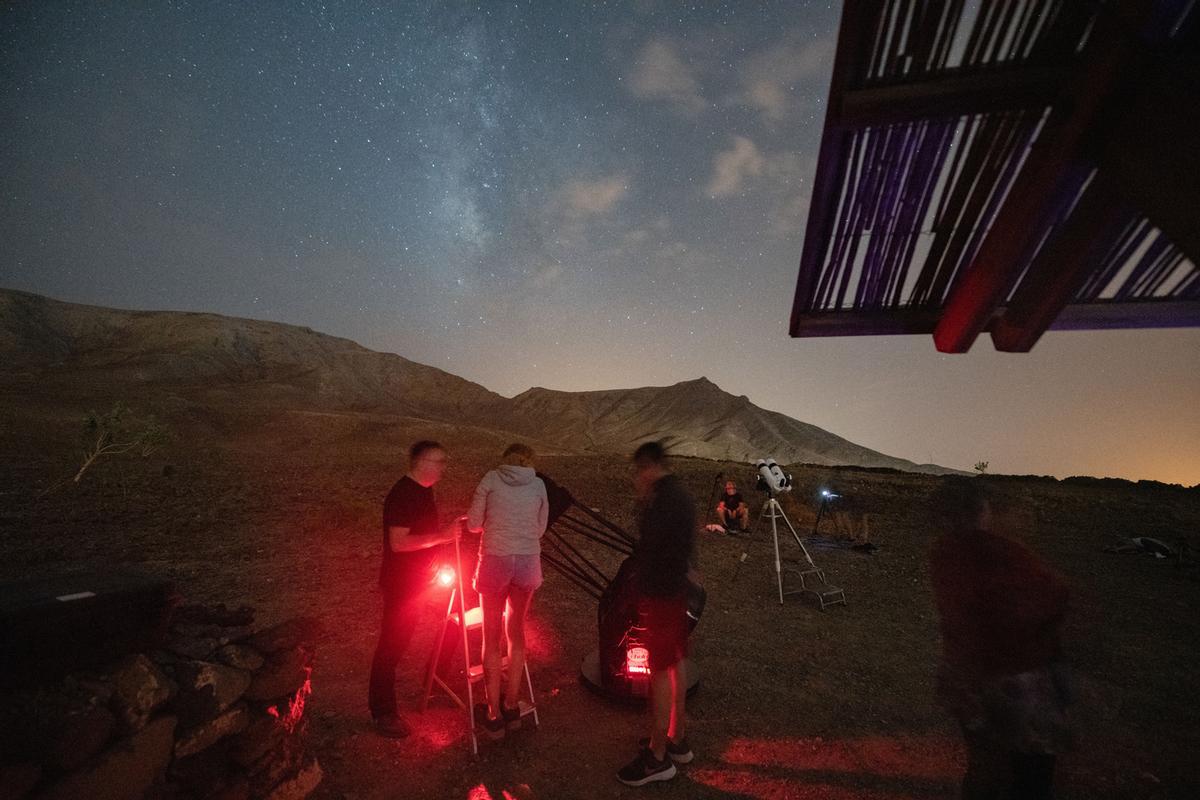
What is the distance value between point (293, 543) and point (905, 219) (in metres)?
12.6

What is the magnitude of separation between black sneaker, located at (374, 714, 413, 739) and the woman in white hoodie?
0.71m

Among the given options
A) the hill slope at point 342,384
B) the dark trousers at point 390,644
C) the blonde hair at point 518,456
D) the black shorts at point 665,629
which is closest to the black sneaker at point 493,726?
the dark trousers at point 390,644

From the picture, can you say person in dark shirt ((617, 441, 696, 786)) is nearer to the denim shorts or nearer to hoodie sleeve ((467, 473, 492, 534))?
the denim shorts

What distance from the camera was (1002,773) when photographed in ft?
8.63

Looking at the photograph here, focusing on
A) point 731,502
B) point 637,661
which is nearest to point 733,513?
point 731,502

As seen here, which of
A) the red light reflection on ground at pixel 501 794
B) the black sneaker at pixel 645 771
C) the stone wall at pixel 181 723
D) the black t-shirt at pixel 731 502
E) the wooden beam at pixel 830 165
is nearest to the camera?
the wooden beam at pixel 830 165

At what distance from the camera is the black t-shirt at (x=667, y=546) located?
12.5 ft

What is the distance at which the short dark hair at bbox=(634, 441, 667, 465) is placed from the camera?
162 inches

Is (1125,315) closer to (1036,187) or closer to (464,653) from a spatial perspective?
(1036,187)

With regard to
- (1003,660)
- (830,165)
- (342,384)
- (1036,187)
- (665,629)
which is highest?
(342,384)

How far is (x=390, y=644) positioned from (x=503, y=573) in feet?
3.80

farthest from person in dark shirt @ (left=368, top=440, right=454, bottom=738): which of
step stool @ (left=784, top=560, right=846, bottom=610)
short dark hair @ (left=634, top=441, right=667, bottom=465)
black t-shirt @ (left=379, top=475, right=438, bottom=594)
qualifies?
step stool @ (left=784, top=560, right=846, bottom=610)

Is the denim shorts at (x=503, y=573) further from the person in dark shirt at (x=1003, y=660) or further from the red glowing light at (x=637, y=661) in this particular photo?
the person in dark shirt at (x=1003, y=660)

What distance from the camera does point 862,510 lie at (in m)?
19.0
